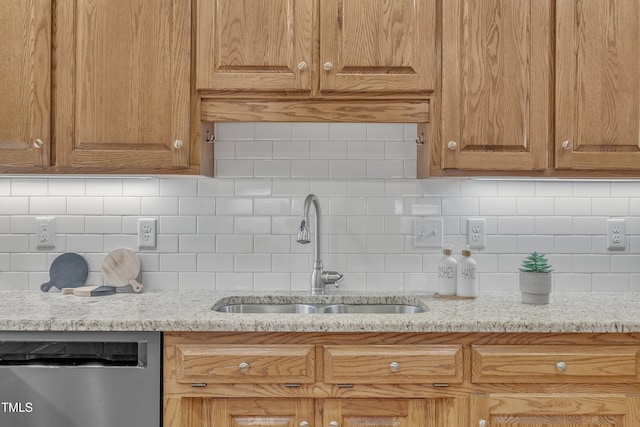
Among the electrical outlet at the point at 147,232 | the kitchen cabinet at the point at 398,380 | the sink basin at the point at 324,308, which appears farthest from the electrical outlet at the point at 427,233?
the electrical outlet at the point at 147,232

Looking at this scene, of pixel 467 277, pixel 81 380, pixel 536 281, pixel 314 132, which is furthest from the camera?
pixel 314 132

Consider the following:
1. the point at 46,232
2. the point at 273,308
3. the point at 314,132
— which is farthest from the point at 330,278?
the point at 46,232

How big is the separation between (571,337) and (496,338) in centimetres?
22

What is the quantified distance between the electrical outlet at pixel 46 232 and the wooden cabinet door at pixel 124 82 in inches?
18.3

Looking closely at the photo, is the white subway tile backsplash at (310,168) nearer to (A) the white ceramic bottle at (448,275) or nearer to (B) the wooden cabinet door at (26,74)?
(A) the white ceramic bottle at (448,275)

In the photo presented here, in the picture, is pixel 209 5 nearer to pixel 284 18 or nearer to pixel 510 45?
pixel 284 18

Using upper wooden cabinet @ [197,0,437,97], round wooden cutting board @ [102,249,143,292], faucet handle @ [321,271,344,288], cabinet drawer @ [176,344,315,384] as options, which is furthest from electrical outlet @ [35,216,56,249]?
faucet handle @ [321,271,344,288]

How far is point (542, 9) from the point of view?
2.10 metres

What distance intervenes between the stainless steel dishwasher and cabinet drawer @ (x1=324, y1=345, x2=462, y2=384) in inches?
20.5

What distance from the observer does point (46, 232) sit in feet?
7.95

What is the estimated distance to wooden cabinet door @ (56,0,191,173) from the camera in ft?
6.82

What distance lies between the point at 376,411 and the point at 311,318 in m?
0.33

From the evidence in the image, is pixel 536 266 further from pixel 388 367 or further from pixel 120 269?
pixel 120 269

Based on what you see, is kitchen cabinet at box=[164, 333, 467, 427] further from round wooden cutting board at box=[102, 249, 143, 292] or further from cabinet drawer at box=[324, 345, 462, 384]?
round wooden cutting board at box=[102, 249, 143, 292]
